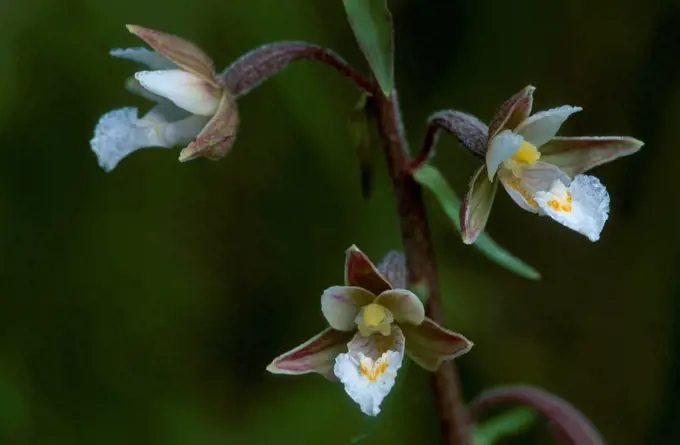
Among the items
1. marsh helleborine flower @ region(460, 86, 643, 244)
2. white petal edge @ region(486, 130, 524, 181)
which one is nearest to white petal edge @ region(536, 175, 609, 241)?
marsh helleborine flower @ region(460, 86, 643, 244)

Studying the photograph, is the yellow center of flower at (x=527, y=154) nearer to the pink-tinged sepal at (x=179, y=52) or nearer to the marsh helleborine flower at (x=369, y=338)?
the marsh helleborine flower at (x=369, y=338)

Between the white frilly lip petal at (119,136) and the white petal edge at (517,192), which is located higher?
the white frilly lip petal at (119,136)

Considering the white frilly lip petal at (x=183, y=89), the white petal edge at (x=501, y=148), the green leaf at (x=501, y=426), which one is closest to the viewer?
the white petal edge at (x=501, y=148)

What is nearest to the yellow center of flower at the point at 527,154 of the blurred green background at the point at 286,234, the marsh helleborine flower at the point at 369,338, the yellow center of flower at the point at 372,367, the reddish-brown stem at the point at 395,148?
the reddish-brown stem at the point at 395,148

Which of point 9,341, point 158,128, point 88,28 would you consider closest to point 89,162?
point 88,28

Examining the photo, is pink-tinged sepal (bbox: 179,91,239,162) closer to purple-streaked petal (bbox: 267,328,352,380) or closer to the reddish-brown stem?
the reddish-brown stem
